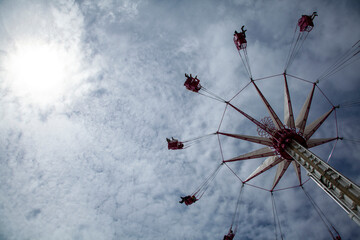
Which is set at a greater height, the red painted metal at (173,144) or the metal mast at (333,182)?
the red painted metal at (173,144)

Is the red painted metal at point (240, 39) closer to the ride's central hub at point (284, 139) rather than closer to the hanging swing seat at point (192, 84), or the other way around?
the hanging swing seat at point (192, 84)

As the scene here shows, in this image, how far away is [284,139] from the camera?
1443 centimetres

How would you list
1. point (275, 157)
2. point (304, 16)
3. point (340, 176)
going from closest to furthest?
1. point (340, 176)
2. point (304, 16)
3. point (275, 157)

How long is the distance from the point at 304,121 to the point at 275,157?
407 cm

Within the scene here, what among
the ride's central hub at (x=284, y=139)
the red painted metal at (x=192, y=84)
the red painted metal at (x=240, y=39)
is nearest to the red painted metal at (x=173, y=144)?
the red painted metal at (x=192, y=84)

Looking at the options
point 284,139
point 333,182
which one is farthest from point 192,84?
point 333,182

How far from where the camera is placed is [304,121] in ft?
50.9

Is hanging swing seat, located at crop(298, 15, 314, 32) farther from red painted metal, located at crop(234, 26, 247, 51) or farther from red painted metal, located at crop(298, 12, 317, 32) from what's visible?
red painted metal, located at crop(234, 26, 247, 51)

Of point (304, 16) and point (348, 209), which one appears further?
point (304, 16)

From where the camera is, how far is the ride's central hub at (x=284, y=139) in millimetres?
14341

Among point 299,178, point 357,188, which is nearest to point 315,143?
point 299,178

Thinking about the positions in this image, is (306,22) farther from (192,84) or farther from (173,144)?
(173,144)

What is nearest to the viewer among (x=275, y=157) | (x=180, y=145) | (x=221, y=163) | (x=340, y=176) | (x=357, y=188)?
(x=357, y=188)

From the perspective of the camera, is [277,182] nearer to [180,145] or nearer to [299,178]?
[299,178]
